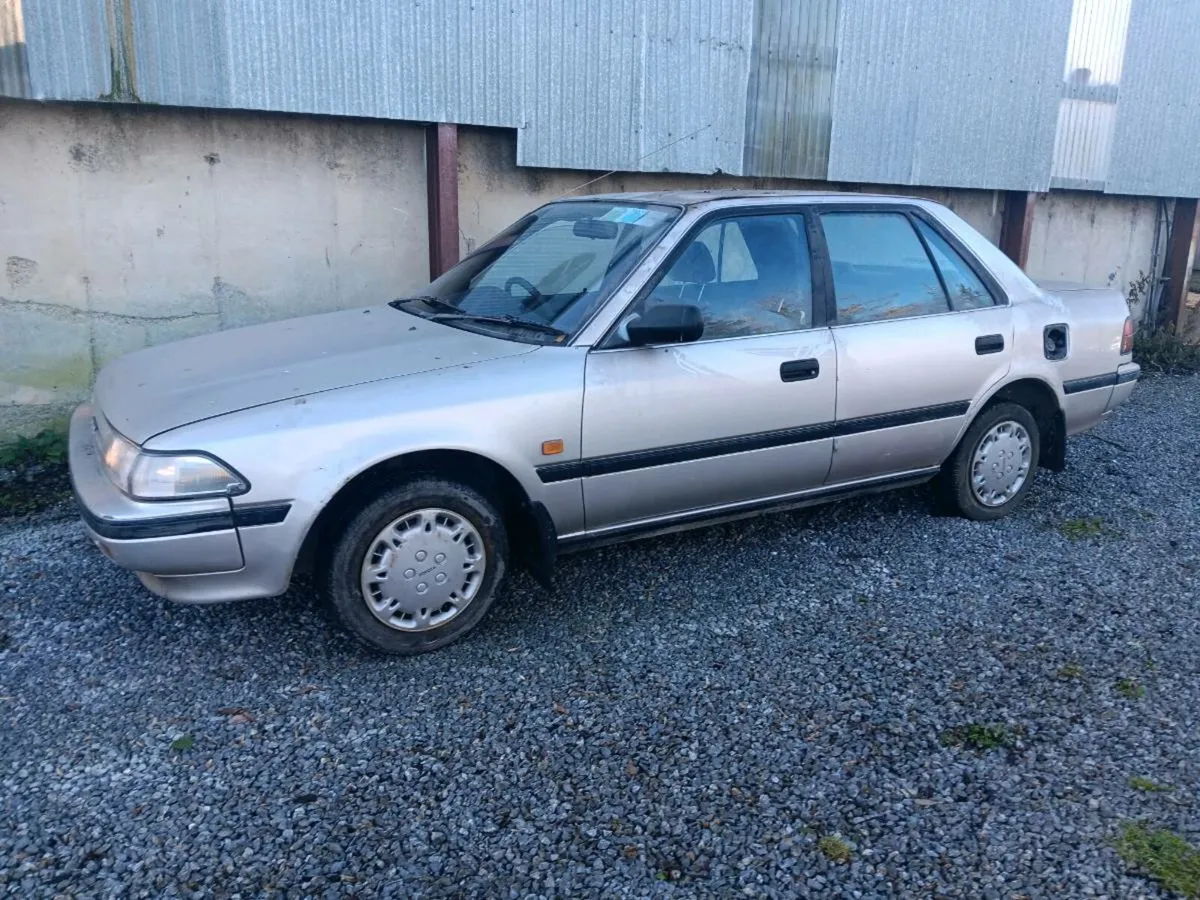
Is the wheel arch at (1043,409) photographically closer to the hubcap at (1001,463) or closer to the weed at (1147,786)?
the hubcap at (1001,463)

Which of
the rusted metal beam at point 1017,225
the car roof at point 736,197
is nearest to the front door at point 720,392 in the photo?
the car roof at point 736,197

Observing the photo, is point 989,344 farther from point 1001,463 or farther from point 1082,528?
point 1082,528

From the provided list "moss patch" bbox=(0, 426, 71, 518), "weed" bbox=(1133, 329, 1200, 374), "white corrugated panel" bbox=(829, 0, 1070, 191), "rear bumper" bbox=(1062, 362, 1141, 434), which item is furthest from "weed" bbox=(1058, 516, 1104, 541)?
"weed" bbox=(1133, 329, 1200, 374)

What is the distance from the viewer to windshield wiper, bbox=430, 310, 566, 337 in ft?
13.6

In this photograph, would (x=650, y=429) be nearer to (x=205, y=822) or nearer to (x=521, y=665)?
(x=521, y=665)

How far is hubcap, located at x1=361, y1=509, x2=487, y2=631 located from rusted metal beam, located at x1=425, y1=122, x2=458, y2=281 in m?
3.50

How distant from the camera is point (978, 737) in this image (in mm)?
3391

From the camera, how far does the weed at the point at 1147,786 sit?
3.11 m

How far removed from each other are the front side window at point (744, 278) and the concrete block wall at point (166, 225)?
3.38 m

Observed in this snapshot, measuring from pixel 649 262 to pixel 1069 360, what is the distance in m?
2.51

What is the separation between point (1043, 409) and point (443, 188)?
398 centimetres

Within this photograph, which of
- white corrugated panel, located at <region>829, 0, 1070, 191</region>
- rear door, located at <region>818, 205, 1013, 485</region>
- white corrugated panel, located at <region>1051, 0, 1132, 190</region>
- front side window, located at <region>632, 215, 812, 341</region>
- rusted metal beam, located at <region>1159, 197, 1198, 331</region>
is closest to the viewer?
front side window, located at <region>632, 215, 812, 341</region>

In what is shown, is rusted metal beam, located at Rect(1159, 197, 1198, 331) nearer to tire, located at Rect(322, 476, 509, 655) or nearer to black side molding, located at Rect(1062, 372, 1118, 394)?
black side molding, located at Rect(1062, 372, 1118, 394)

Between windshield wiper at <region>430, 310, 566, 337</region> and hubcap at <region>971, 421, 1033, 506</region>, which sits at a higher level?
windshield wiper at <region>430, 310, 566, 337</region>
